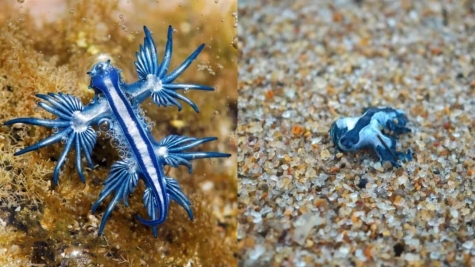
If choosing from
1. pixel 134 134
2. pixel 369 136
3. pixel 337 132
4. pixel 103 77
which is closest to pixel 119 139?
pixel 134 134

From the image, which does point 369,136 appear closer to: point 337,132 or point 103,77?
point 337,132

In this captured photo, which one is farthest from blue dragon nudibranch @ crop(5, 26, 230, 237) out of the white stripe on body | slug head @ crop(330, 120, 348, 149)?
slug head @ crop(330, 120, 348, 149)

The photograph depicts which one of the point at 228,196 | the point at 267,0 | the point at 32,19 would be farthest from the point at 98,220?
the point at 267,0

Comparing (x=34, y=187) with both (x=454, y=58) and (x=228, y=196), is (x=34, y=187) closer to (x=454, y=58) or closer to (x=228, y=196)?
(x=228, y=196)

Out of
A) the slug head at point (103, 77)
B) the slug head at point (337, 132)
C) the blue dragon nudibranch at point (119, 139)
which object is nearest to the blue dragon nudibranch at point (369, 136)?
the slug head at point (337, 132)

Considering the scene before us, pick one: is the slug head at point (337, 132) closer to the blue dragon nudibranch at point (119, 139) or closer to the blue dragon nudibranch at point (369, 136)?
the blue dragon nudibranch at point (369, 136)

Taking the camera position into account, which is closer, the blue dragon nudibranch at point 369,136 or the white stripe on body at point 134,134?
the white stripe on body at point 134,134

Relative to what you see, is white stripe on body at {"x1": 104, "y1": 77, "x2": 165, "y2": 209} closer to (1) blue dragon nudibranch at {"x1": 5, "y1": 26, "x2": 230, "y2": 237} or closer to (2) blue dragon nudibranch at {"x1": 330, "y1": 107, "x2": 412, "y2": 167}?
(1) blue dragon nudibranch at {"x1": 5, "y1": 26, "x2": 230, "y2": 237}
